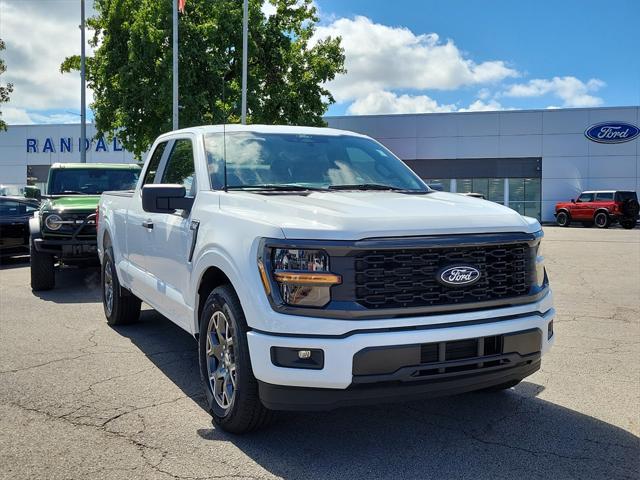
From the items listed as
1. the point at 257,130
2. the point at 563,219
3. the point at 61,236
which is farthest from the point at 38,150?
the point at 257,130

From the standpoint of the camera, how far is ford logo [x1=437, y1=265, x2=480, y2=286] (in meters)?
3.36

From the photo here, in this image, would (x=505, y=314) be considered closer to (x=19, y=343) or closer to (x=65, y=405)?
(x=65, y=405)

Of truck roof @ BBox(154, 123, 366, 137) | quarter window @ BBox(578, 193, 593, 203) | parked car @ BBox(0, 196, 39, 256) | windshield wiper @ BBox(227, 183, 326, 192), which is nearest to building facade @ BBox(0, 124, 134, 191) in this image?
quarter window @ BBox(578, 193, 593, 203)

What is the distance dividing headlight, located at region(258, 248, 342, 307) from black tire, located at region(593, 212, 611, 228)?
3042cm

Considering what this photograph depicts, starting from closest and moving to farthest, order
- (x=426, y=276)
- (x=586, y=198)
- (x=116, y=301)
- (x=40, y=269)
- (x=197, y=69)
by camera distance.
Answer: (x=426, y=276)
(x=116, y=301)
(x=40, y=269)
(x=197, y=69)
(x=586, y=198)

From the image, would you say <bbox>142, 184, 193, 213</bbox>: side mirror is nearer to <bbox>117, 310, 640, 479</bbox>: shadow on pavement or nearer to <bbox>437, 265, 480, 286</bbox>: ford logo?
<bbox>117, 310, 640, 479</bbox>: shadow on pavement

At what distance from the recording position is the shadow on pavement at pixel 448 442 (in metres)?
3.32

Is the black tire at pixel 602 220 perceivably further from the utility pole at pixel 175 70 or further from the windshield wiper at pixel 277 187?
the windshield wiper at pixel 277 187

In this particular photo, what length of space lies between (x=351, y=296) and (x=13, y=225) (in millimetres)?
11141

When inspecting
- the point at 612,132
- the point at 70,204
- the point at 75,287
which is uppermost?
the point at 612,132

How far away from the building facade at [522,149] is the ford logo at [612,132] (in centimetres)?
5

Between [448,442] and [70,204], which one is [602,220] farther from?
[448,442]

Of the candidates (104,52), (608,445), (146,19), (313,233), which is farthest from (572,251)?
(104,52)

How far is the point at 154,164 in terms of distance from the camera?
19.2ft
